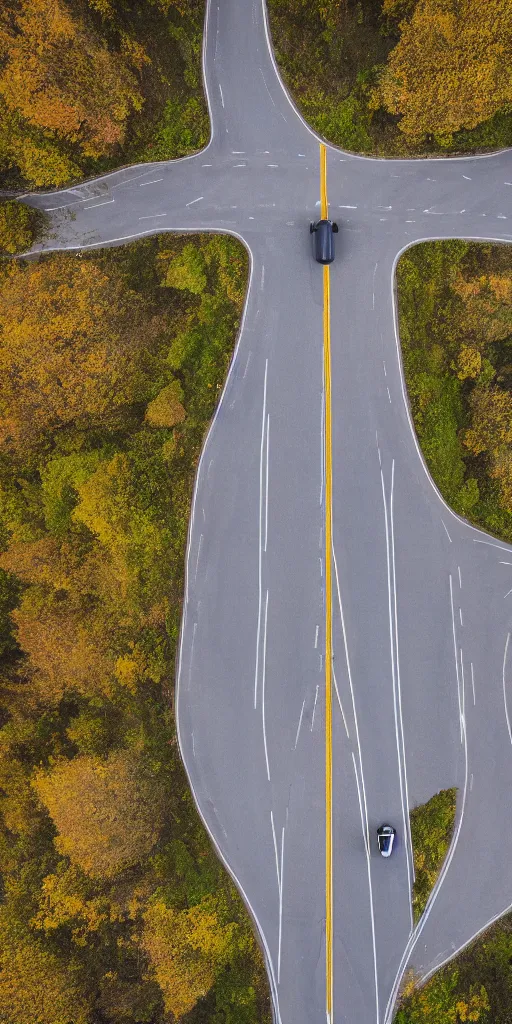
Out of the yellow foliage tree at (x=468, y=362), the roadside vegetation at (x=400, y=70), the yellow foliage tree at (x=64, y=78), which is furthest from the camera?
the yellow foliage tree at (x=468, y=362)

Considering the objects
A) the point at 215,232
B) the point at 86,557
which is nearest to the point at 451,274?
the point at 215,232

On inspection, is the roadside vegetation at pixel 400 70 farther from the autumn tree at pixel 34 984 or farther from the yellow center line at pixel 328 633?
the autumn tree at pixel 34 984

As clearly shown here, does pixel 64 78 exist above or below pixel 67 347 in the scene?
above

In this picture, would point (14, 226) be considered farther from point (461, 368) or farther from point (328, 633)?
point (328, 633)

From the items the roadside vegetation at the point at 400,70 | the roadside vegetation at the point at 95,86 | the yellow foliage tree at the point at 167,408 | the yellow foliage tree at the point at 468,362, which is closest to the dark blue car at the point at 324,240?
the roadside vegetation at the point at 400,70

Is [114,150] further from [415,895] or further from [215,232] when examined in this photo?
[415,895]

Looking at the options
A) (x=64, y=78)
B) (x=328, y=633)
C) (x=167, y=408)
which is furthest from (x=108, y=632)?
(x=64, y=78)
